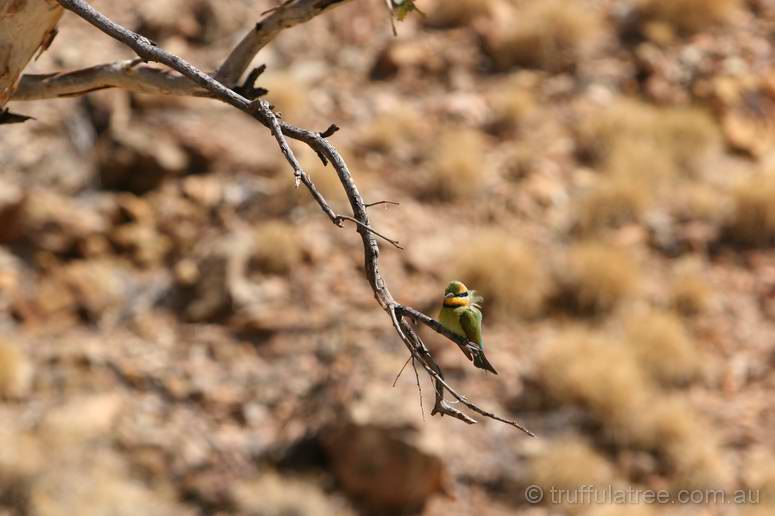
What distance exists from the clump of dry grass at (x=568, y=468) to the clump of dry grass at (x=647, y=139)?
362 cm

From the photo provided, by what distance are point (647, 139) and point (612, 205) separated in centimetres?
143

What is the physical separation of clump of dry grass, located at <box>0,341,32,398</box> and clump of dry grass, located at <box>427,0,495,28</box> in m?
6.84

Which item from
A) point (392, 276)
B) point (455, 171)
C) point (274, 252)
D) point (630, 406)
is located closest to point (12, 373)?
point (274, 252)

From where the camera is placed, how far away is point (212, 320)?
7.74 meters

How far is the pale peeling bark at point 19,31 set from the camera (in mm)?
2174

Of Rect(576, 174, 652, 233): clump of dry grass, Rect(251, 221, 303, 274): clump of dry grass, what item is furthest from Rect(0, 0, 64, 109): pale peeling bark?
Rect(576, 174, 652, 233): clump of dry grass

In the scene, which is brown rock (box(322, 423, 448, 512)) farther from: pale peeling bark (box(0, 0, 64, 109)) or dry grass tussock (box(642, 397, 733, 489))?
pale peeling bark (box(0, 0, 64, 109))

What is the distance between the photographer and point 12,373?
22.4 feet

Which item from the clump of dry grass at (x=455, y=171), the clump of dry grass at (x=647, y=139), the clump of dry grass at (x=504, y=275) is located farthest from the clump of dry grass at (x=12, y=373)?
the clump of dry grass at (x=647, y=139)

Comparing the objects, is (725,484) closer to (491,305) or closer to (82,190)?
(491,305)

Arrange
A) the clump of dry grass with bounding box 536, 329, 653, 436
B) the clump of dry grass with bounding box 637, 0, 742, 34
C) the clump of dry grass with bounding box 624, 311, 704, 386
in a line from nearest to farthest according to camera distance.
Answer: the clump of dry grass with bounding box 536, 329, 653, 436
the clump of dry grass with bounding box 624, 311, 704, 386
the clump of dry grass with bounding box 637, 0, 742, 34

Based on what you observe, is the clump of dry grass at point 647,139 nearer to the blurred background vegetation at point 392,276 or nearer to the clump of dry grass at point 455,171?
the blurred background vegetation at point 392,276

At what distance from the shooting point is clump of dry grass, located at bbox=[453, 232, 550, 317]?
8141 millimetres

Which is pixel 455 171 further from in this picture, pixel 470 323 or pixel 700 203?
pixel 470 323
